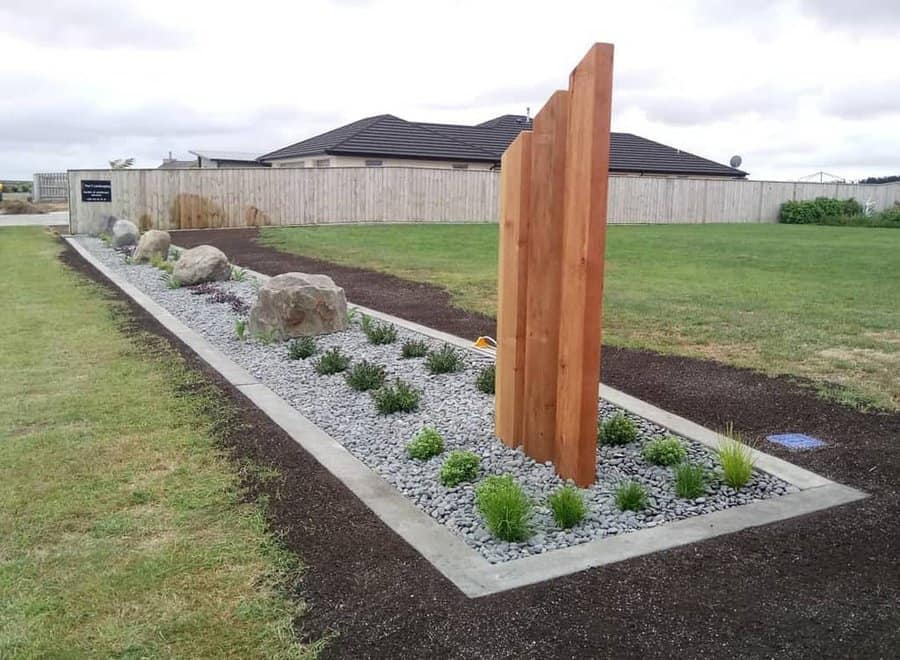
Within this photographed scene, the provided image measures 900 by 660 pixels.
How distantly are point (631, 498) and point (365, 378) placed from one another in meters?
2.61

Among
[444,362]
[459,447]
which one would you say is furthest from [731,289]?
[459,447]

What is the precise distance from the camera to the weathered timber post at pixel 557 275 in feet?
12.5

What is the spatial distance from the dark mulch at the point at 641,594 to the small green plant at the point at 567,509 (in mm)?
406

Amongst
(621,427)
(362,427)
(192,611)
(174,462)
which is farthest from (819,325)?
(192,611)


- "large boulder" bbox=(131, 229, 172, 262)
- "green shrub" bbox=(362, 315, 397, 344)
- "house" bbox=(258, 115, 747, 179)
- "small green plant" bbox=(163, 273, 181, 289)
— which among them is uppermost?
"house" bbox=(258, 115, 747, 179)

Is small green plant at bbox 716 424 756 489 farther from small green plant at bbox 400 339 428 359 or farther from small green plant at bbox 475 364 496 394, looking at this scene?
small green plant at bbox 400 339 428 359

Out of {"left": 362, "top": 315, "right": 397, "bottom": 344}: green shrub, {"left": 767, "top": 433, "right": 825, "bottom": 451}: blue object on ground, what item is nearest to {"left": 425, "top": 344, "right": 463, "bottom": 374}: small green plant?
{"left": 362, "top": 315, "right": 397, "bottom": 344}: green shrub

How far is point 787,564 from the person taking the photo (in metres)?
3.26

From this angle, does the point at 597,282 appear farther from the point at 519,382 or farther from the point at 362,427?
the point at 362,427

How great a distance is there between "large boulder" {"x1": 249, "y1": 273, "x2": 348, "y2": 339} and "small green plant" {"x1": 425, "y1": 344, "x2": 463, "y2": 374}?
67.9 inches

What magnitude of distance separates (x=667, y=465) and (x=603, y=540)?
104 centimetres

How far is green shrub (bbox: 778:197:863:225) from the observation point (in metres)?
35.0

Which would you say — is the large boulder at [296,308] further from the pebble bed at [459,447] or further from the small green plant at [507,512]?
the small green plant at [507,512]

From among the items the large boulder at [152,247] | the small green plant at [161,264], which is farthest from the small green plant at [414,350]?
the large boulder at [152,247]
